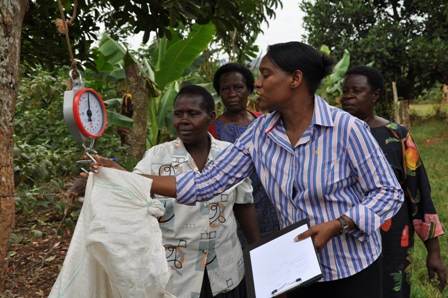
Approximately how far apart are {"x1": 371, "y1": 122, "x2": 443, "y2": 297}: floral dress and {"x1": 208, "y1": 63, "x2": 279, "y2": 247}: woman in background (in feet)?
2.30

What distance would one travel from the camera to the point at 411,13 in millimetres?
14086

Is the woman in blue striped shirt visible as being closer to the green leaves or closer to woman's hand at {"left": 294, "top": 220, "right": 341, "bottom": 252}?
woman's hand at {"left": 294, "top": 220, "right": 341, "bottom": 252}

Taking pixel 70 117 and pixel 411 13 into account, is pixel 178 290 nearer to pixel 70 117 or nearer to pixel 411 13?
pixel 70 117

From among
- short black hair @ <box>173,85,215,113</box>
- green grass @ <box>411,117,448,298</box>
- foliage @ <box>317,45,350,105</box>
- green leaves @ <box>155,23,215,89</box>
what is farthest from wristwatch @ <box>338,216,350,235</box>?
foliage @ <box>317,45,350,105</box>

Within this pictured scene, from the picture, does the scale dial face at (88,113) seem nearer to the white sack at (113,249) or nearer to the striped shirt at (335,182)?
the white sack at (113,249)

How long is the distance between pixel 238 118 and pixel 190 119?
0.96m

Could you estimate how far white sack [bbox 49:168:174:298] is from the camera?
171 centimetres

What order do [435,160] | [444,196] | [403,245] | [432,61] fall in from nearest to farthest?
1. [403,245]
2. [444,196]
3. [435,160]
4. [432,61]

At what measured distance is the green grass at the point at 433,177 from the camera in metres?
4.04

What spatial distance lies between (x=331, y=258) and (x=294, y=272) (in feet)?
0.83

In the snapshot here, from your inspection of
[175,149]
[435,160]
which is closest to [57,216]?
[175,149]

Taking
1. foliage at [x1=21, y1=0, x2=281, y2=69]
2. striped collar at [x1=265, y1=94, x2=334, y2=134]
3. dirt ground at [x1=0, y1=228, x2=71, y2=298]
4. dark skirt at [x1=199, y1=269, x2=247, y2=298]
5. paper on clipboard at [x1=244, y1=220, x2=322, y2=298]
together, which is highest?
foliage at [x1=21, y1=0, x2=281, y2=69]

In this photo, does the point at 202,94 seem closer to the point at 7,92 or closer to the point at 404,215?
the point at 7,92

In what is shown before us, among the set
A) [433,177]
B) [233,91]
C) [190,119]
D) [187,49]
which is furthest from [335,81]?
[190,119]
